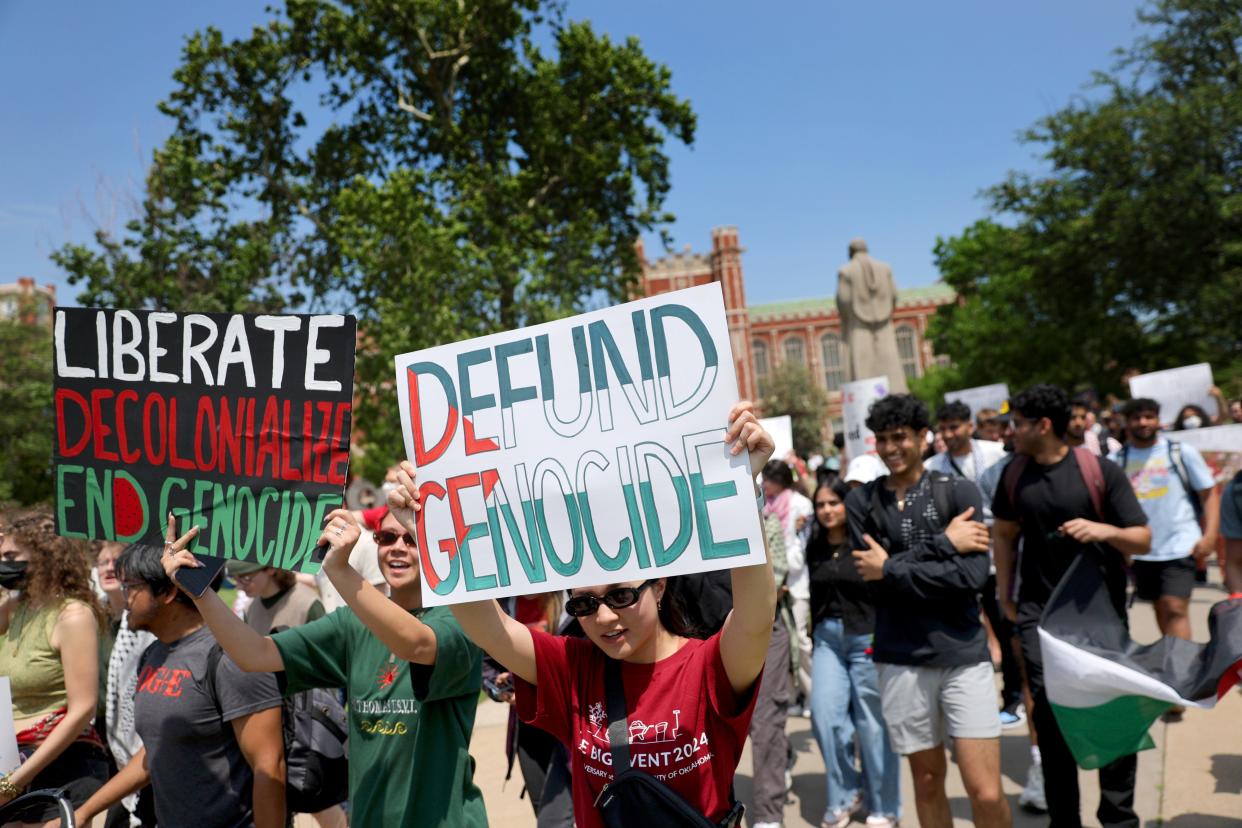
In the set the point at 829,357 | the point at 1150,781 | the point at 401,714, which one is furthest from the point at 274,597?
the point at 829,357

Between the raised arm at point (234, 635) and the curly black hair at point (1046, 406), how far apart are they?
10.7ft

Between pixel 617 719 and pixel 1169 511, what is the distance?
5.93 metres

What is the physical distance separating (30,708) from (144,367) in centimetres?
163

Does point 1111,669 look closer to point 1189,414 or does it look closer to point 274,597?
point 274,597

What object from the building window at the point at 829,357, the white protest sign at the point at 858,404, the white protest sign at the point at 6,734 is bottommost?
the white protest sign at the point at 6,734

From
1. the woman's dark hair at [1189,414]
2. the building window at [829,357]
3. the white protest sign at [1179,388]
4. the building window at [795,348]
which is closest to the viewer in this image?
the woman's dark hair at [1189,414]

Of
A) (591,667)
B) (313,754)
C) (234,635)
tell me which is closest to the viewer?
(591,667)

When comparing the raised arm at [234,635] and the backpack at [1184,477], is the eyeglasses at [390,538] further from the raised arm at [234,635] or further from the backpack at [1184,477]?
the backpack at [1184,477]

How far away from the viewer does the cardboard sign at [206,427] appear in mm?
3227

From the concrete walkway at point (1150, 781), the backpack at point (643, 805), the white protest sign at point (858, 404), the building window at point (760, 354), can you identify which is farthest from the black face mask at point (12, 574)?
the building window at point (760, 354)

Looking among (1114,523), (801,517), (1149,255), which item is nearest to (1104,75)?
(1149,255)

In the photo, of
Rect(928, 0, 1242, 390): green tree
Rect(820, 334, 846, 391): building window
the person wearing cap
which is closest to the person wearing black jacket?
the person wearing cap

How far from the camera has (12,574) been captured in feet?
14.0

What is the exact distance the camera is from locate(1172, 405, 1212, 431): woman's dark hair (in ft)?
32.9
